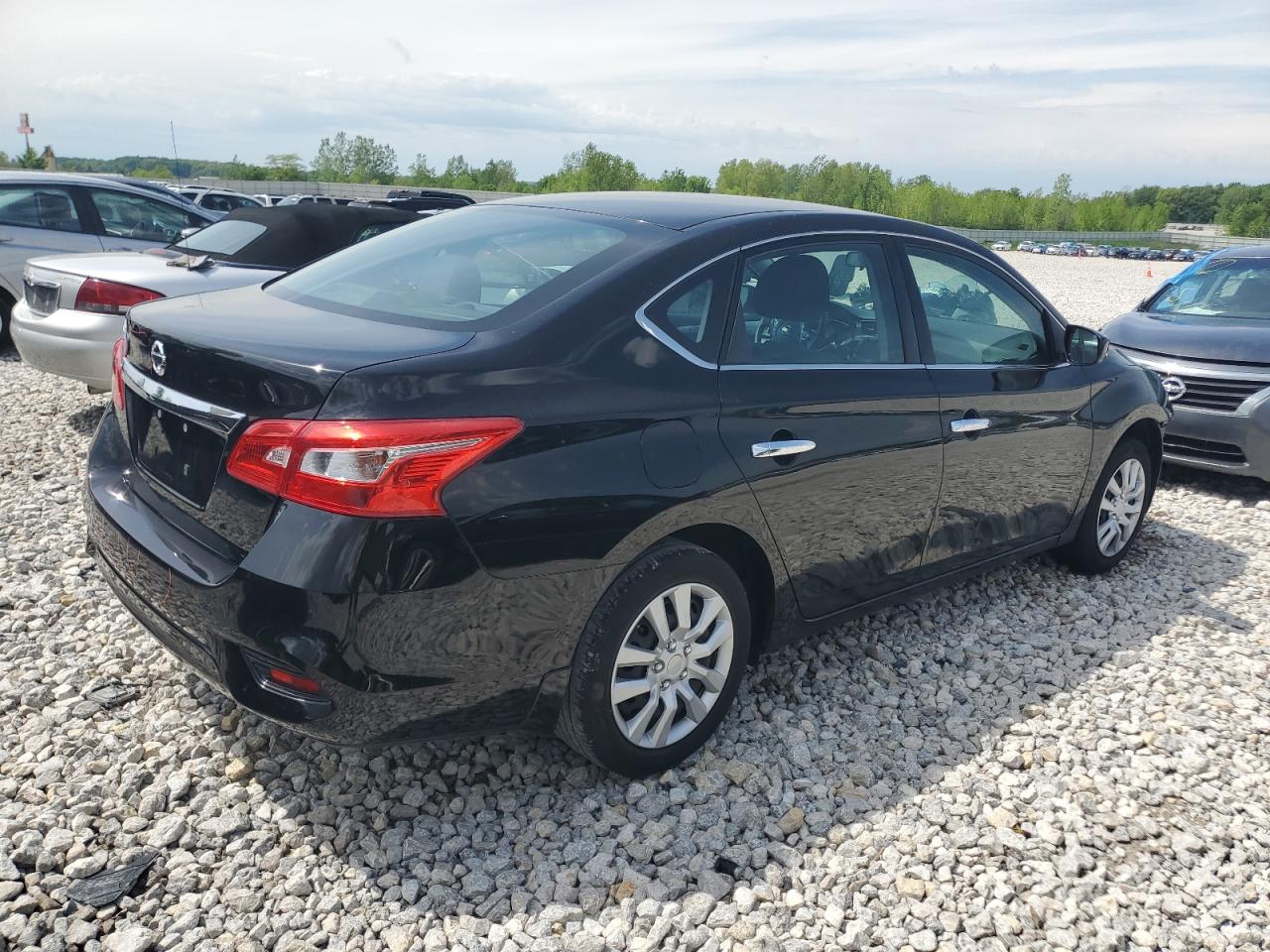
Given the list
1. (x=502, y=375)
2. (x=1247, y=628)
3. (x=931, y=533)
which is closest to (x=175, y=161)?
(x=502, y=375)

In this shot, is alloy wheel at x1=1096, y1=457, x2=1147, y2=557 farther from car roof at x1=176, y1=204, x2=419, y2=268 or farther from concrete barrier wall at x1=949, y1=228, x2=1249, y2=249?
concrete barrier wall at x1=949, y1=228, x2=1249, y2=249

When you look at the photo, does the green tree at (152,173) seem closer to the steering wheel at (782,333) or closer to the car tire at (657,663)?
the steering wheel at (782,333)

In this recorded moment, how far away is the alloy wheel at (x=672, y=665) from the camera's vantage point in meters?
3.01

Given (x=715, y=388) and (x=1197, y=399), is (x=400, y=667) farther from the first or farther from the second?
(x=1197, y=399)

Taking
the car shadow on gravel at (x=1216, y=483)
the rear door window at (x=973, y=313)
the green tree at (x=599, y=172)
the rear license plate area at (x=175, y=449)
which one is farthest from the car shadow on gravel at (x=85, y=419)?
the green tree at (x=599, y=172)

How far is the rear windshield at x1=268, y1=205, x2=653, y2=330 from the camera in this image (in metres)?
3.04

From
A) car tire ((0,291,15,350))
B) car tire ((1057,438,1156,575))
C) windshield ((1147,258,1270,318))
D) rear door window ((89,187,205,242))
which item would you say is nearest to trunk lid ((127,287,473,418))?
car tire ((1057,438,1156,575))

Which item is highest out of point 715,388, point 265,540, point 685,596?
point 715,388

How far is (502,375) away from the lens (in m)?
2.64

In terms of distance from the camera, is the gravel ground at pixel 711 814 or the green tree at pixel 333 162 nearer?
the gravel ground at pixel 711 814

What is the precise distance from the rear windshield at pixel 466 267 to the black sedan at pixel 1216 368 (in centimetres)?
463

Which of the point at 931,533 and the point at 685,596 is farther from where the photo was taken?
the point at 931,533

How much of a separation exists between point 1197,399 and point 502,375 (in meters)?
6.01

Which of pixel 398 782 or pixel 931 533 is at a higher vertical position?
pixel 931 533
